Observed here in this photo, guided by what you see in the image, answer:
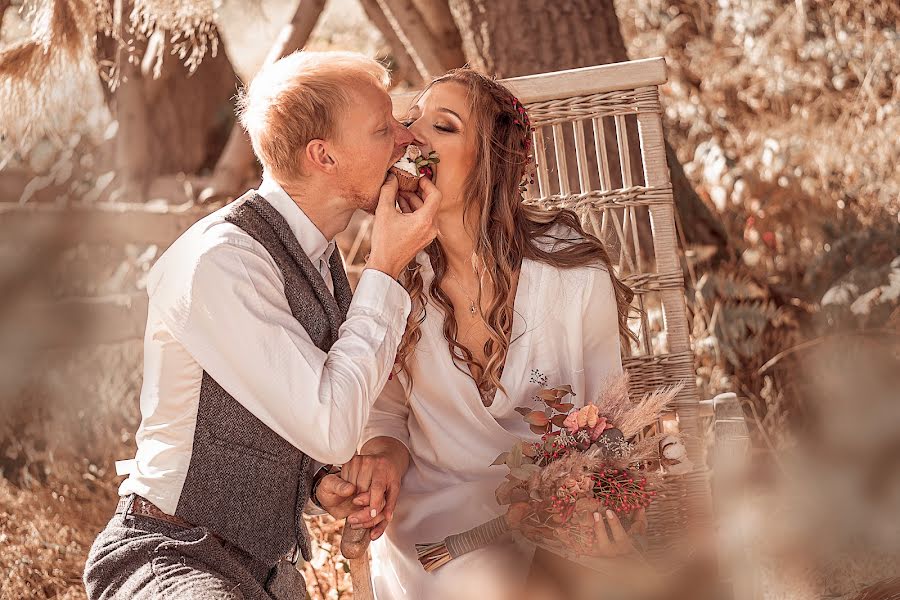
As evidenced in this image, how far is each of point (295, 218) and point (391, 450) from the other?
2.00 ft

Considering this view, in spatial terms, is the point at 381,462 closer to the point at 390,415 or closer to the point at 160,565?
the point at 390,415

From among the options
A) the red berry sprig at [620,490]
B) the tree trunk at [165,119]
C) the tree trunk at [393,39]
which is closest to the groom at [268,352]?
the red berry sprig at [620,490]

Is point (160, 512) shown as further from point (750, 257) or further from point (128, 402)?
point (750, 257)

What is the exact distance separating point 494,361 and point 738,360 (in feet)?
7.61

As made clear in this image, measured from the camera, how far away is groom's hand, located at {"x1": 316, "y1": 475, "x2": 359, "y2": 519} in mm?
1993

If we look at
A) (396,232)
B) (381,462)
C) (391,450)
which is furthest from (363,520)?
(396,232)

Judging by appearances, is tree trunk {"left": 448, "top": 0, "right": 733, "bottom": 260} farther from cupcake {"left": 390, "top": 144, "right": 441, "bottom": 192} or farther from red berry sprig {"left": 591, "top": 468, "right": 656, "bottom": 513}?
red berry sprig {"left": 591, "top": 468, "right": 656, "bottom": 513}

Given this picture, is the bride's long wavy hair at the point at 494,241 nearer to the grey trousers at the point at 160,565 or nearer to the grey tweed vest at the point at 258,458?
the grey tweed vest at the point at 258,458

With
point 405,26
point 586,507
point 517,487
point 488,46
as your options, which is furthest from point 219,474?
point 405,26

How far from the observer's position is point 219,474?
1.91 meters

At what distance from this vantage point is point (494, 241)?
8.04ft

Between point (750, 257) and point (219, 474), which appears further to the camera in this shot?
point (750, 257)

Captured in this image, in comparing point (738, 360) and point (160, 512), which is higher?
point (160, 512)

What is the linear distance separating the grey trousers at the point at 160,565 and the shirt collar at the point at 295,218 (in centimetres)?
59
